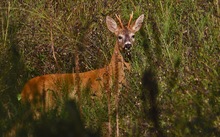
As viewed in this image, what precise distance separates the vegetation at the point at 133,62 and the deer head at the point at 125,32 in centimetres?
10

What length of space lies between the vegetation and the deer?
11 cm

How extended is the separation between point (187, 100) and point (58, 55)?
11.5 ft

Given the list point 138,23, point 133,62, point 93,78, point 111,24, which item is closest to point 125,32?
point 111,24

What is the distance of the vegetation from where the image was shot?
457cm

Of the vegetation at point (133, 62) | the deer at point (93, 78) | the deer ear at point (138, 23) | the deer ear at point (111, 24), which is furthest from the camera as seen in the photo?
the deer ear at point (111, 24)

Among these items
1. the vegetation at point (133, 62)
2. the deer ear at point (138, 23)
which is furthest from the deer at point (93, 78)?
the vegetation at point (133, 62)

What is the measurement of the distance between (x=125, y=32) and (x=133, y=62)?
4.91 feet

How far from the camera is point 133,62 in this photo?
699 cm

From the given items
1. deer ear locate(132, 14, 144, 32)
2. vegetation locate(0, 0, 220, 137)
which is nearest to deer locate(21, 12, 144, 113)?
deer ear locate(132, 14, 144, 32)

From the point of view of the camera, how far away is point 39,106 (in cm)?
483

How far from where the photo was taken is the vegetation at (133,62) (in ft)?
15.0

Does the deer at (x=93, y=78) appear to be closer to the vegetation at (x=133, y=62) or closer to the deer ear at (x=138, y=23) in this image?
the deer ear at (x=138, y=23)

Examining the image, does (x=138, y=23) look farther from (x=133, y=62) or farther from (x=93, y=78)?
(x=133, y=62)

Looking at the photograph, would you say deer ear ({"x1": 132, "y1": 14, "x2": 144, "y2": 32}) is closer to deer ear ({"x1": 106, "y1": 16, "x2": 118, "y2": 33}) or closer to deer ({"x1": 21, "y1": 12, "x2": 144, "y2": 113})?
deer ({"x1": 21, "y1": 12, "x2": 144, "y2": 113})
